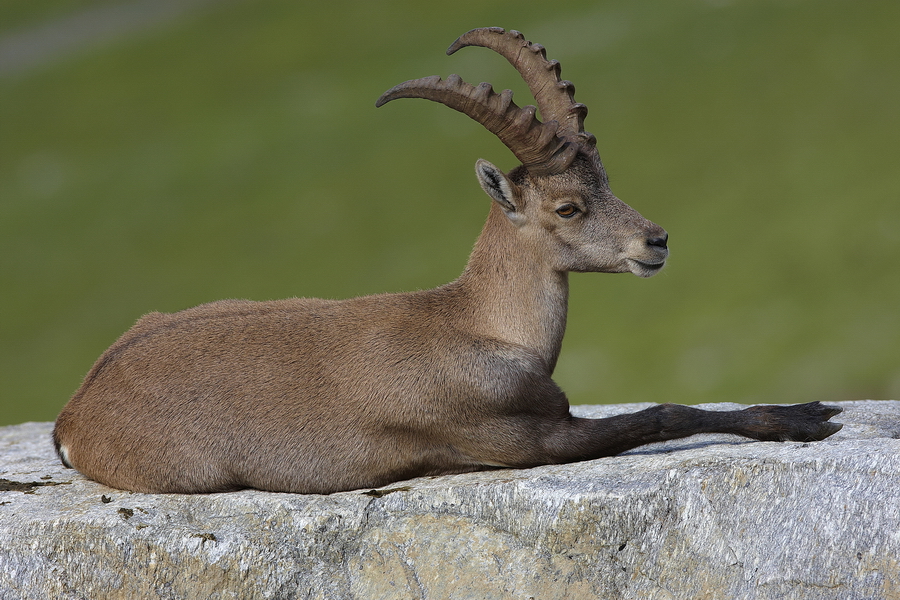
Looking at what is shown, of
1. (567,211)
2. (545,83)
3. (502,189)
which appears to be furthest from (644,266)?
(545,83)

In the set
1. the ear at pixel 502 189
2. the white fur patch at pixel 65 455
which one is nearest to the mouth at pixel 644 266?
the ear at pixel 502 189

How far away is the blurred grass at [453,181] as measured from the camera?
32969 mm

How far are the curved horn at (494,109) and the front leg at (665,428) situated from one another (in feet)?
8.22

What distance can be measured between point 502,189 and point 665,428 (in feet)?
8.60

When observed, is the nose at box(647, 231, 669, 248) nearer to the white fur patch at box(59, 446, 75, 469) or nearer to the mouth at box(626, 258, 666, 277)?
the mouth at box(626, 258, 666, 277)

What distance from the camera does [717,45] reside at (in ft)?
142

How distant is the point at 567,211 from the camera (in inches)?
372

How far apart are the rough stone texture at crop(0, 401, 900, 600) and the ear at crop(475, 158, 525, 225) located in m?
2.38

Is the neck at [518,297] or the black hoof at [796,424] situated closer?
the black hoof at [796,424]

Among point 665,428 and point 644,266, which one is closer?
point 665,428

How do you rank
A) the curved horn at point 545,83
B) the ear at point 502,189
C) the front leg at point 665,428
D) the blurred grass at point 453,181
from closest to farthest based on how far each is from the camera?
the front leg at point 665,428 → the ear at point 502,189 → the curved horn at point 545,83 → the blurred grass at point 453,181

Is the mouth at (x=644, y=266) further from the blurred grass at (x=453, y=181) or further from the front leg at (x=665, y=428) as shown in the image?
the blurred grass at (x=453, y=181)

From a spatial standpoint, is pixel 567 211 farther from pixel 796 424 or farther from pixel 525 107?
pixel 796 424

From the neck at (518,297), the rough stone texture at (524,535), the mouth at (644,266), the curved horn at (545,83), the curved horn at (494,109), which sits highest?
the curved horn at (545,83)
